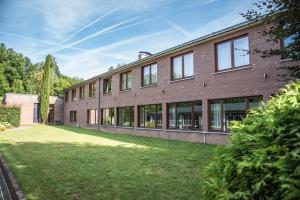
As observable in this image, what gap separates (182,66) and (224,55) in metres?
3.39

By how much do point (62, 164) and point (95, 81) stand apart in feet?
70.2

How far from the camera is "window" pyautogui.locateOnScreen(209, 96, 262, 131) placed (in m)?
12.3

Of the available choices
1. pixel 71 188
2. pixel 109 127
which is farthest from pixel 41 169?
pixel 109 127

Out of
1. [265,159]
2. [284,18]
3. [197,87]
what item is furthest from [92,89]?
[265,159]

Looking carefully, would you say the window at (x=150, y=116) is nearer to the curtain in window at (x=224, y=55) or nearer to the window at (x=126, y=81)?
the window at (x=126, y=81)

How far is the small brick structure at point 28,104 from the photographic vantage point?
36.8 metres

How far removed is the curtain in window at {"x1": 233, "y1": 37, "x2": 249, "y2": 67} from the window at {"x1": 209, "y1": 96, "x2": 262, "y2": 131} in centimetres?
194

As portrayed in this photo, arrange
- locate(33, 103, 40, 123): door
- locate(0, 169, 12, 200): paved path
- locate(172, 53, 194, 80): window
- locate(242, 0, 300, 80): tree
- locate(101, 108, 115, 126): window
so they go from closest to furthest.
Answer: locate(0, 169, 12, 200): paved path
locate(242, 0, 300, 80): tree
locate(172, 53, 194, 80): window
locate(101, 108, 115, 126): window
locate(33, 103, 40, 123): door

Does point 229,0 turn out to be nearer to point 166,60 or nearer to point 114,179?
point 166,60

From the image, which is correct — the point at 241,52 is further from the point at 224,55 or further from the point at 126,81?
the point at 126,81

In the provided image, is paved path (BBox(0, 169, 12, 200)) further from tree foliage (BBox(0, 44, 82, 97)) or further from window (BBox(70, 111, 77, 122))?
tree foliage (BBox(0, 44, 82, 97))

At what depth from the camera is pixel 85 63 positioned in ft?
171

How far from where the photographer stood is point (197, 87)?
15023mm

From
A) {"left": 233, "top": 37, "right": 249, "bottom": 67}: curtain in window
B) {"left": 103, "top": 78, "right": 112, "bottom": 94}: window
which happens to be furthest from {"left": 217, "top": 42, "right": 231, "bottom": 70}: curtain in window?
{"left": 103, "top": 78, "right": 112, "bottom": 94}: window
